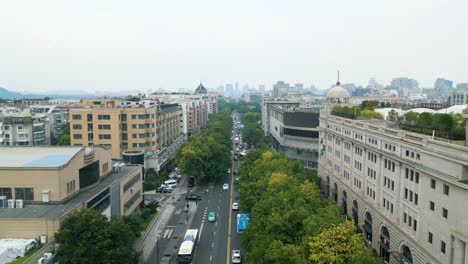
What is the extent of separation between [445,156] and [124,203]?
41.9 m

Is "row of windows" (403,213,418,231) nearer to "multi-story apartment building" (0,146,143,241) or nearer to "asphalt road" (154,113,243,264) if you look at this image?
"asphalt road" (154,113,243,264)

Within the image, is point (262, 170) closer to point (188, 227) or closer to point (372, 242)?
point (188, 227)

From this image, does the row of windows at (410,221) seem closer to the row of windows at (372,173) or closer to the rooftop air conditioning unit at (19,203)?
the row of windows at (372,173)

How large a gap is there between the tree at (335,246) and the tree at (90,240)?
16979 mm

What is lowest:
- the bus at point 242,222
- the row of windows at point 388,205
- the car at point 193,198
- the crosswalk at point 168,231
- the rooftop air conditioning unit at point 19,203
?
the crosswalk at point 168,231

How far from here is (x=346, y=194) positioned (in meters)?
69.6

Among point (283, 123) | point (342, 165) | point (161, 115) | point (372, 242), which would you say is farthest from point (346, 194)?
point (161, 115)

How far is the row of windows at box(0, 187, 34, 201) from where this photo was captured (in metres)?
46.3

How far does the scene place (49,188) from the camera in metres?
45.8

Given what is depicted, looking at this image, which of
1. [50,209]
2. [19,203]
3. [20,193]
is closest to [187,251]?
[50,209]

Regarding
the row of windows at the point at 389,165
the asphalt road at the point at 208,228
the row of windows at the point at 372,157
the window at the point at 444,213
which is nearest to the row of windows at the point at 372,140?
the row of windows at the point at 372,157

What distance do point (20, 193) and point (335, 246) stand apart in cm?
3381

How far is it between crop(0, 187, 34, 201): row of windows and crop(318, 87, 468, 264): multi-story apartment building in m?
39.8

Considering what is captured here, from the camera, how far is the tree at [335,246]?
35.2 metres
